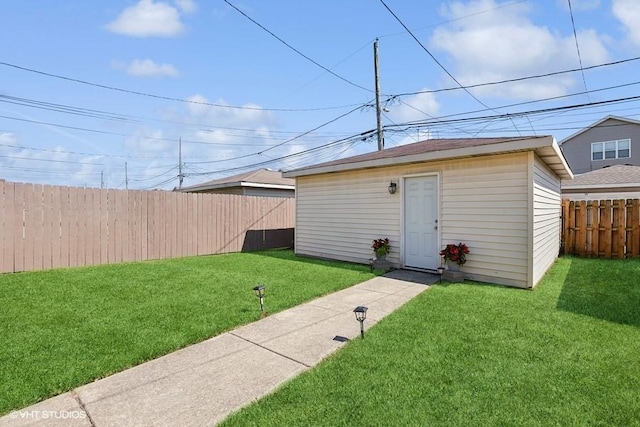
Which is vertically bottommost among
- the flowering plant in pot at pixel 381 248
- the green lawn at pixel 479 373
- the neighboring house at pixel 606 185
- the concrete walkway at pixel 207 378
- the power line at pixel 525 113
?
the concrete walkway at pixel 207 378

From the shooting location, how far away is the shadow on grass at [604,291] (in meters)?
4.21

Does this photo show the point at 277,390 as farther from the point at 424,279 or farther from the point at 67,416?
the point at 424,279

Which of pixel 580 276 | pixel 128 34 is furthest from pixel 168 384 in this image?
pixel 128 34

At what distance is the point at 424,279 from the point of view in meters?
6.38

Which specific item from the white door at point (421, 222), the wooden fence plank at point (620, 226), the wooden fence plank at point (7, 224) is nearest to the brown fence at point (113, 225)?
the wooden fence plank at point (7, 224)

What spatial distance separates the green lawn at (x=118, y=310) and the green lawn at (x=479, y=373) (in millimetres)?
1577

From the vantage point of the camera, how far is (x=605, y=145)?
65.7 feet

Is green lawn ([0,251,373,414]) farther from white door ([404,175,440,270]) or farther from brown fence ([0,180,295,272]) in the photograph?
white door ([404,175,440,270])

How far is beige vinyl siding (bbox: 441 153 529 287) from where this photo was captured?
18.7ft

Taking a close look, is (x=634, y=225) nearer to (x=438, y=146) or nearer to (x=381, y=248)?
(x=438, y=146)

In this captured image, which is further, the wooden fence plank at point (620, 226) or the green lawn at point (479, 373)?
the wooden fence plank at point (620, 226)

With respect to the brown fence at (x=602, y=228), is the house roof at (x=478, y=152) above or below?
above

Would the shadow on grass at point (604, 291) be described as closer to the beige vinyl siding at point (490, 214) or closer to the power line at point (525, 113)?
the beige vinyl siding at point (490, 214)

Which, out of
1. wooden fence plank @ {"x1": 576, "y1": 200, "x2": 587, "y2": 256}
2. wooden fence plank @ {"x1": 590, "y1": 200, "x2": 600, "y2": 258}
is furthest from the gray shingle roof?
wooden fence plank @ {"x1": 590, "y1": 200, "x2": 600, "y2": 258}
